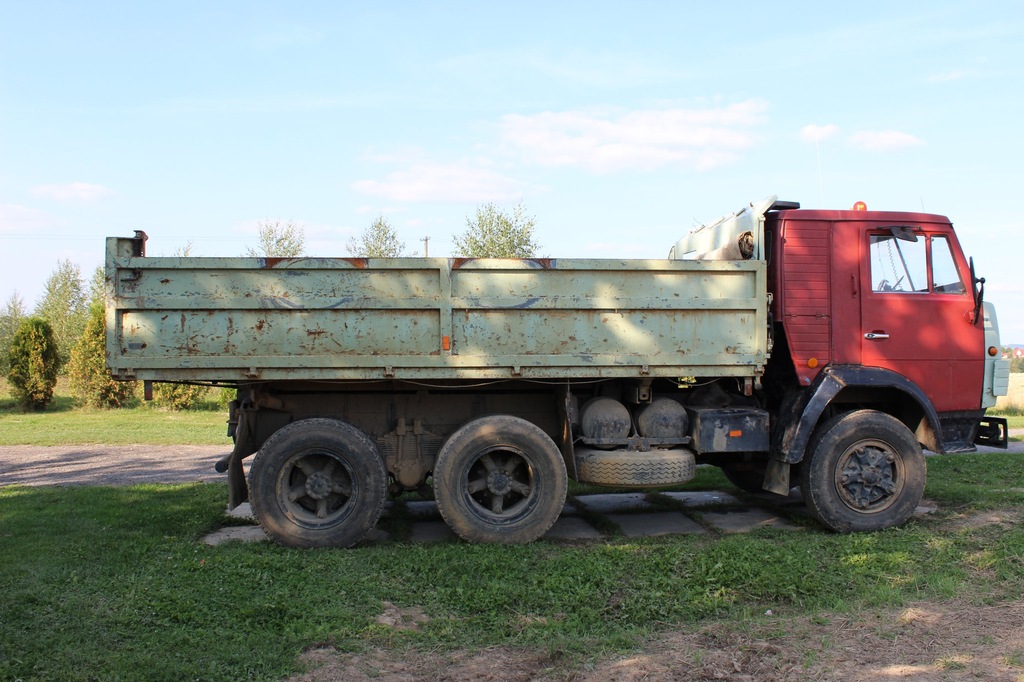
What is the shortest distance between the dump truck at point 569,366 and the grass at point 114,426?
8.11 m

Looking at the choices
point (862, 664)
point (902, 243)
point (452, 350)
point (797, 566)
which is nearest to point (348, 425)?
point (452, 350)

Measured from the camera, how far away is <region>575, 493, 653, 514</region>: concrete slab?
7941 millimetres

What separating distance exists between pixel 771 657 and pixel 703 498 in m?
4.26

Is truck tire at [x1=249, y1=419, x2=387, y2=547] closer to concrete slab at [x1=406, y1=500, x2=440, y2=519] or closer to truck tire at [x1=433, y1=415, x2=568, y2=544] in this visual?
truck tire at [x1=433, y1=415, x2=568, y2=544]

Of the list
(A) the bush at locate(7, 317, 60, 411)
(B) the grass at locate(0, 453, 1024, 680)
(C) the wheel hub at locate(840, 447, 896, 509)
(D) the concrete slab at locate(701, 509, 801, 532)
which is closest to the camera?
(B) the grass at locate(0, 453, 1024, 680)

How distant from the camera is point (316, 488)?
6402 mm

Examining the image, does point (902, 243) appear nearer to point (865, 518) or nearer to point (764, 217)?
point (764, 217)

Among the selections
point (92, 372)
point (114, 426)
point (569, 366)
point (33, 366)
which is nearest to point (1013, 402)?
point (569, 366)

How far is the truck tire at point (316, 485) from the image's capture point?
6.29m

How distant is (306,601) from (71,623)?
1.27 metres

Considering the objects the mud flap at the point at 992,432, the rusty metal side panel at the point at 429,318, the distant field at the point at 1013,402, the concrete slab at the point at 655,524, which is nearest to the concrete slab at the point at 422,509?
the concrete slab at the point at 655,524

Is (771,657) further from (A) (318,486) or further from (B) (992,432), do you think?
(B) (992,432)

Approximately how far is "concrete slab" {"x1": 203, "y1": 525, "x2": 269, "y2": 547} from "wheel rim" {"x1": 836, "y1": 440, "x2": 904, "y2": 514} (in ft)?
15.8

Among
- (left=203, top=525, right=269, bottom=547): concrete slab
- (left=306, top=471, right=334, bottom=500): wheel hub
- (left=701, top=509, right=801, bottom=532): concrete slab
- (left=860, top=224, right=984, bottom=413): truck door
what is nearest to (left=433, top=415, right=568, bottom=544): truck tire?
(left=306, top=471, right=334, bottom=500): wheel hub
